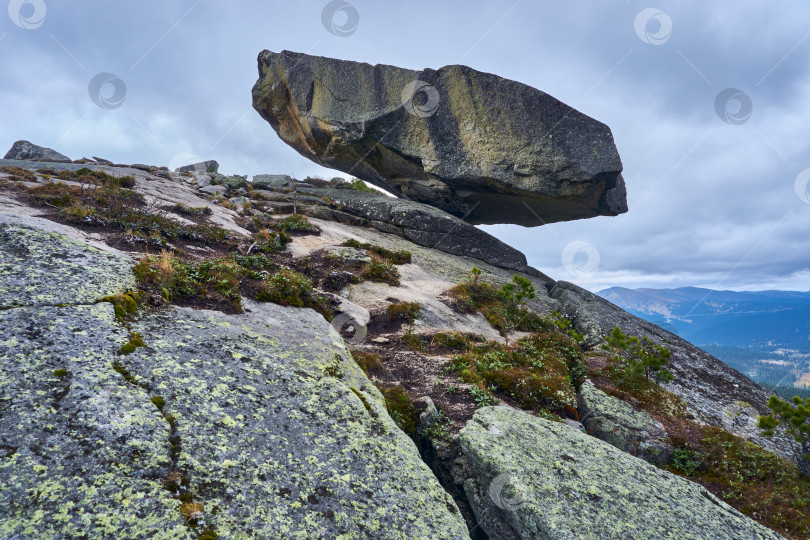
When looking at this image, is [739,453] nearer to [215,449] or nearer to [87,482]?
[215,449]

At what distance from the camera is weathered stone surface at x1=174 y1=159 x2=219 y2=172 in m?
41.0

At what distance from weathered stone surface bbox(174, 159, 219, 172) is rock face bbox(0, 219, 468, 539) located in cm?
3750

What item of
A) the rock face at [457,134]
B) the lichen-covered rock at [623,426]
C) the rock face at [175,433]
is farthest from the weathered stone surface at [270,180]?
the lichen-covered rock at [623,426]

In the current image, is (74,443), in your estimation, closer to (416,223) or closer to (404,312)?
(404,312)

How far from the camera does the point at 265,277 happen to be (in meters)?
11.7

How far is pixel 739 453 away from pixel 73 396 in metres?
14.3

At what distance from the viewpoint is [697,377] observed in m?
17.3

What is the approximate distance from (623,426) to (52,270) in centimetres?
1350

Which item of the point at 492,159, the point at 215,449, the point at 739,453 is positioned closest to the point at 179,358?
the point at 215,449

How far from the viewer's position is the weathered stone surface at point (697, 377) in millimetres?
13281

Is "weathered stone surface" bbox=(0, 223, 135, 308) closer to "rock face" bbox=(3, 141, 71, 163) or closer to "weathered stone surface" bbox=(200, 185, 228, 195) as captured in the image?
"weathered stone surface" bbox=(200, 185, 228, 195)

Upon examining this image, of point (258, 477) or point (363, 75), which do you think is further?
point (363, 75)

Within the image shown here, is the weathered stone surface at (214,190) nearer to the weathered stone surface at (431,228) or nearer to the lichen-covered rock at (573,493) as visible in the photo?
the weathered stone surface at (431,228)

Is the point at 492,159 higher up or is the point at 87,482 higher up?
the point at 492,159
